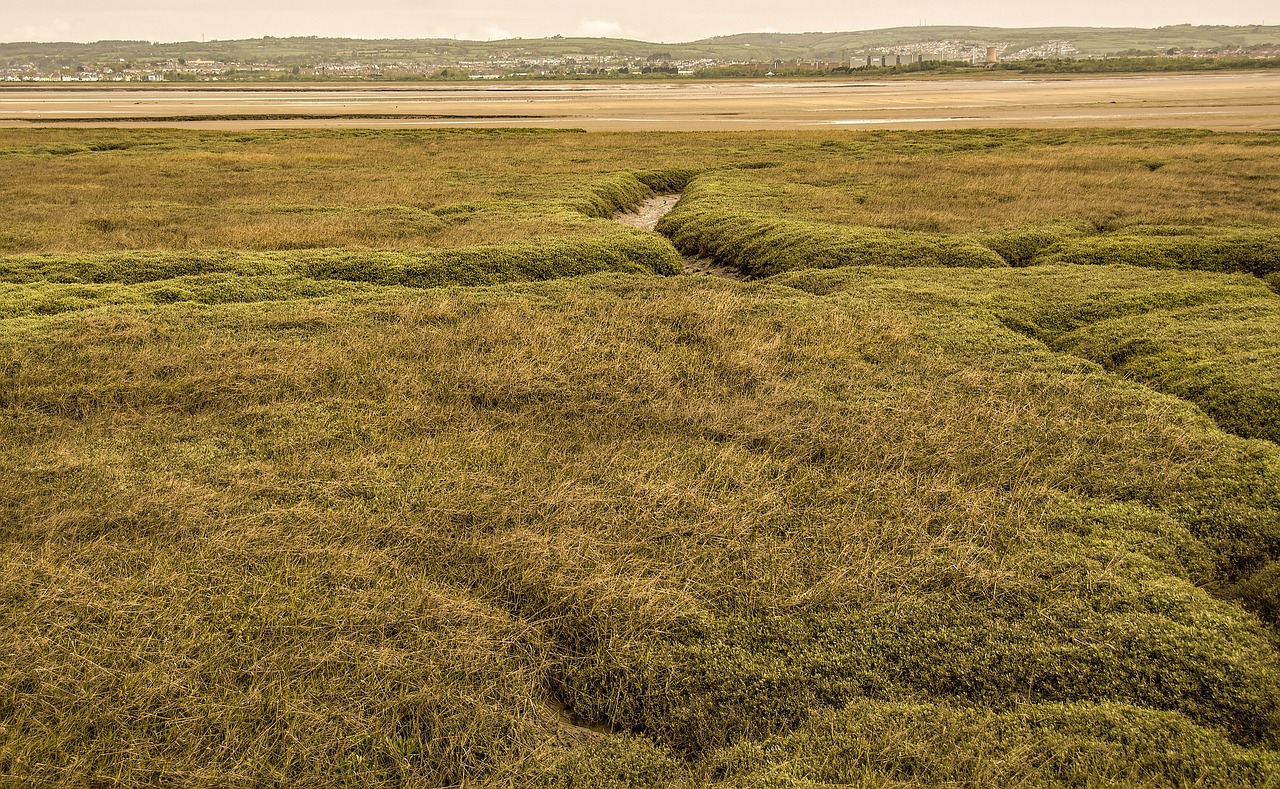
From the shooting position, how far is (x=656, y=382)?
13086mm

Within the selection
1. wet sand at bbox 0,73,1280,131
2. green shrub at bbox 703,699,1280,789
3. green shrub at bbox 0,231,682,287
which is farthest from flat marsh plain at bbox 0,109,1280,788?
wet sand at bbox 0,73,1280,131

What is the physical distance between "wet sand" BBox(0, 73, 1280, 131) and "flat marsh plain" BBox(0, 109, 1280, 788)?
2102 inches

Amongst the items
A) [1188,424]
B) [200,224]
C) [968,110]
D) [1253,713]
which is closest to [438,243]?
[200,224]

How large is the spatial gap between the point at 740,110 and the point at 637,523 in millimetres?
89545

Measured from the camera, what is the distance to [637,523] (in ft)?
29.7

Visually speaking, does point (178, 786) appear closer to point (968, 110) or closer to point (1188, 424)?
point (1188, 424)

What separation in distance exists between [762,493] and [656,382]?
12.9 feet

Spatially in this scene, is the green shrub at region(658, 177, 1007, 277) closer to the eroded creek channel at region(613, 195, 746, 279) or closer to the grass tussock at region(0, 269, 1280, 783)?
A: the eroded creek channel at region(613, 195, 746, 279)

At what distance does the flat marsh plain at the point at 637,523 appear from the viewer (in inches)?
247

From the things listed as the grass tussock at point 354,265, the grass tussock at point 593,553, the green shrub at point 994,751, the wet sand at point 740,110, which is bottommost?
the green shrub at point 994,751

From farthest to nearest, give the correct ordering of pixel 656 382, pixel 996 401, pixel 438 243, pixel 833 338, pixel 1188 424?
1. pixel 438 243
2. pixel 833 338
3. pixel 656 382
4. pixel 996 401
5. pixel 1188 424

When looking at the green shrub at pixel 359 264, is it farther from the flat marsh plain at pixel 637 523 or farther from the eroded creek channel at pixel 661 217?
the eroded creek channel at pixel 661 217

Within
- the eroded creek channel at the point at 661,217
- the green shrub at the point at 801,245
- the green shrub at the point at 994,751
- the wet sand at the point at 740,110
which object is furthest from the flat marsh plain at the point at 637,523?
the wet sand at the point at 740,110

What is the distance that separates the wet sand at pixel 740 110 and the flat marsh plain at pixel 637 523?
53.4 metres
